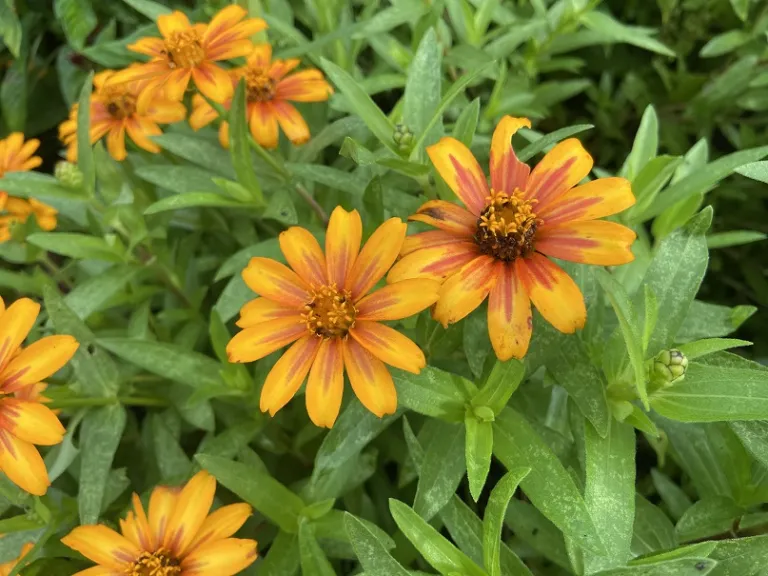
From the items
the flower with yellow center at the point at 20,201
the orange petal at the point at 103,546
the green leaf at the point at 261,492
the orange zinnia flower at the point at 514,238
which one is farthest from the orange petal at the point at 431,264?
the flower with yellow center at the point at 20,201

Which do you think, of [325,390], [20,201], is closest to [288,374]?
[325,390]

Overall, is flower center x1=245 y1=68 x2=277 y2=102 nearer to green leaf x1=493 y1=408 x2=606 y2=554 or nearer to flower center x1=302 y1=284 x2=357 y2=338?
flower center x1=302 y1=284 x2=357 y2=338

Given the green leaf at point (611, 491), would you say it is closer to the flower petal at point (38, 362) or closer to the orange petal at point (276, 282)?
the orange petal at point (276, 282)

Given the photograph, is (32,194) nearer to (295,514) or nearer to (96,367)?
(96,367)

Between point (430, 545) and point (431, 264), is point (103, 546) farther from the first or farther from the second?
point (431, 264)

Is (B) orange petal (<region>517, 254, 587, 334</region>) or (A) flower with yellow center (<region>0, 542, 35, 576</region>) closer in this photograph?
(B) orange petal (<region>517, 254, 587, 334</region>)

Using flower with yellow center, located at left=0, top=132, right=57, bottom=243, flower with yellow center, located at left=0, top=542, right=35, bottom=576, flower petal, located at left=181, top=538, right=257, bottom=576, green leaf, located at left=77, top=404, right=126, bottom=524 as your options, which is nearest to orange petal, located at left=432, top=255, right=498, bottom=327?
flower petal, located at left=181, top=538, right=257, bottom=576
